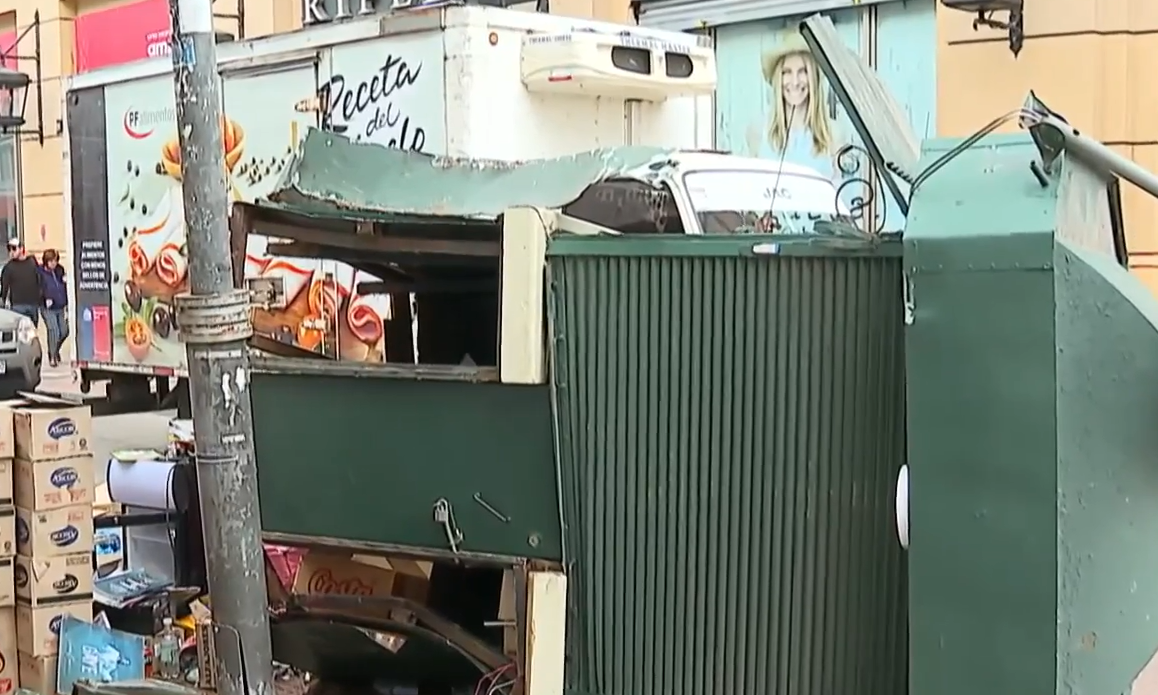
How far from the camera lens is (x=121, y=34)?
56.0 ft

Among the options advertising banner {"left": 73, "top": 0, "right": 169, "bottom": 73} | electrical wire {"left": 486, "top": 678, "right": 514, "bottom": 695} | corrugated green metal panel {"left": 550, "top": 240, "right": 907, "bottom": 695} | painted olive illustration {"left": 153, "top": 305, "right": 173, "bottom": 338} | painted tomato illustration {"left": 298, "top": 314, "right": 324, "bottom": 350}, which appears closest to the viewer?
corrugated green metal panel {"left": 550, "top": 240, "right": 907, "bottom": 695}

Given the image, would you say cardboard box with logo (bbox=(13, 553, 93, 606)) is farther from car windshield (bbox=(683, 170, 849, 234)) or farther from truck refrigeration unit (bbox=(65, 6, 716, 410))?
car windshield (bbox=(683, 170, 849, 234))

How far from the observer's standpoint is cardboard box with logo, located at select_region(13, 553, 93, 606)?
5996 millimetres

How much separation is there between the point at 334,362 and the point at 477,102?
3.06 meters

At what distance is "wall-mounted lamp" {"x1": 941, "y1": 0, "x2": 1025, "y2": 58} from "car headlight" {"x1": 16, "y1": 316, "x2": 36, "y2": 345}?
7965mm

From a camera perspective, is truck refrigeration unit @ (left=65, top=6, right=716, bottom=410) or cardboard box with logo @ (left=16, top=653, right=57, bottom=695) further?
truck refrigeration unit @ (left=65, top=6, right=716, bottom=410)

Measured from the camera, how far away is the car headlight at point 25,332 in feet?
40.3

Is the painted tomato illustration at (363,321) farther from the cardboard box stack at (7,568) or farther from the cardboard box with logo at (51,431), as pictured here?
the cardboard box stack at (7,568)

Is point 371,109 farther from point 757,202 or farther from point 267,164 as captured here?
point 757,202

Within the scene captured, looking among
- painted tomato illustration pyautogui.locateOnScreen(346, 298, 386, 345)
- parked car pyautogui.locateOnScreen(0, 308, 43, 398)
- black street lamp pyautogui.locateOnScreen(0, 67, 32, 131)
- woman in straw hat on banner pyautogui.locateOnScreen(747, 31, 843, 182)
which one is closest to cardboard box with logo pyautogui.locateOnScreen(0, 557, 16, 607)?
painted tomato illustration pyautogui.locateOnScreen(346, 298, 386, 345)

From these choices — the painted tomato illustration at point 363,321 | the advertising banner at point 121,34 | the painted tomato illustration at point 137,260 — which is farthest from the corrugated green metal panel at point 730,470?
the advertising banner at point 121,34

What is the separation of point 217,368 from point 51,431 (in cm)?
264

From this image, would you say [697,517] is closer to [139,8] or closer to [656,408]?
[656,408]

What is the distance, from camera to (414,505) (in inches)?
173
